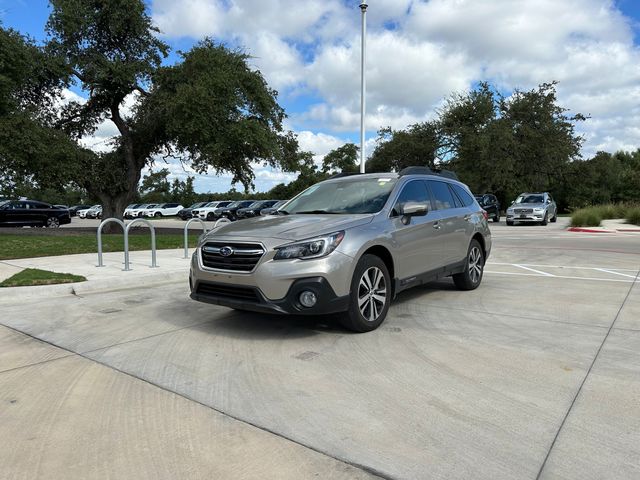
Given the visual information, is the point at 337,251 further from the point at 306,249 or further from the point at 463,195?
the point at 463,195

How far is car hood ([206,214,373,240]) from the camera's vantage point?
5.09m

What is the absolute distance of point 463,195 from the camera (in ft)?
26.3

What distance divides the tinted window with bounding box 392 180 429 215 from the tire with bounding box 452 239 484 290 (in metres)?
Result: 1.46

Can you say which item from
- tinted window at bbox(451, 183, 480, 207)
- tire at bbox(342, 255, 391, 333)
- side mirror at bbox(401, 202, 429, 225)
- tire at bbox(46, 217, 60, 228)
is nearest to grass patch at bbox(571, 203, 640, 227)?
tinted window at bbox(451, 183, 480, 207)

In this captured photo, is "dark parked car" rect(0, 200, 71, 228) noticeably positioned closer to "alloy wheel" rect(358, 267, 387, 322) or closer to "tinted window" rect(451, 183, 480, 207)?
"tinted window" rect(451, 183, 480, 207)

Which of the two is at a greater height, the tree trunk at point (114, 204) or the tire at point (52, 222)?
the tree trunk at point (114, 204)

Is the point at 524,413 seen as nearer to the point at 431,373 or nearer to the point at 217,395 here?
the point at 431,373

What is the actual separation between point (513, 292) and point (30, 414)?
648 centimetres

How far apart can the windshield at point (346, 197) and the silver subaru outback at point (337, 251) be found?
0.01 metres

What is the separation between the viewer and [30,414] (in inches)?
137

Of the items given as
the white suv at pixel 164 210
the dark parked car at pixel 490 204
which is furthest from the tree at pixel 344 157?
the dark parked car at pixel 490 204

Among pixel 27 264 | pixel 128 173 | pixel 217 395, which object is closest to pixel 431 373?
pixel 217 395

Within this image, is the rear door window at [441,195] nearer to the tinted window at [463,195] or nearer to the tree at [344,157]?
the tinted window at [463,195]

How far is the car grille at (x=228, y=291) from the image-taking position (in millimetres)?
4992
